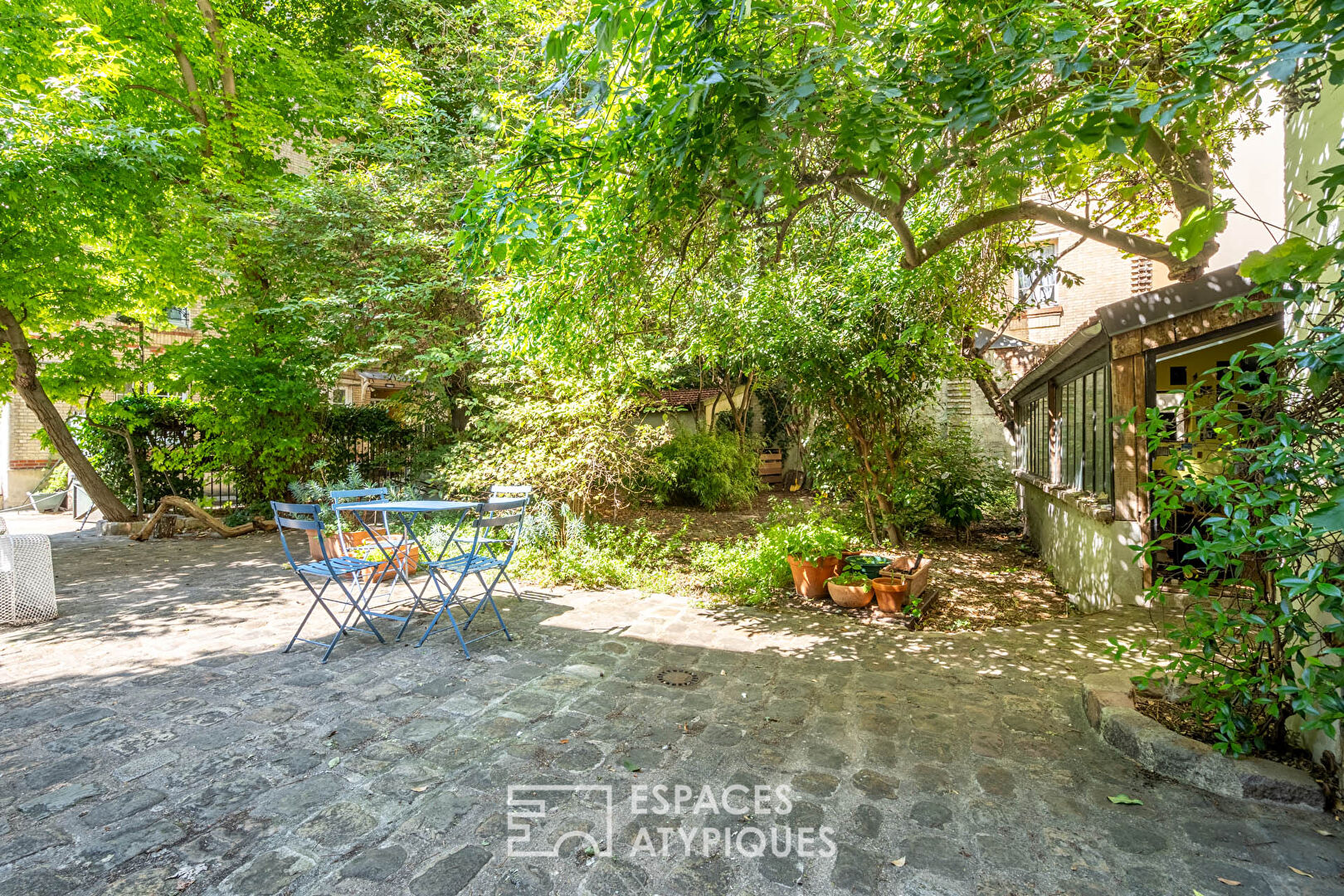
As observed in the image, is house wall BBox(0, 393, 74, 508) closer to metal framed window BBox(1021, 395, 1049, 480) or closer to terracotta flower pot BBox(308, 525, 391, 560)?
terracotta flower pot BBox(308, 525, 391, 560)

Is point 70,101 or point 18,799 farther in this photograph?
point 70,101

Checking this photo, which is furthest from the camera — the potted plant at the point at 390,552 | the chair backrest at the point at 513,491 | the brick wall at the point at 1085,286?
the brick wall at the point at 1085,286

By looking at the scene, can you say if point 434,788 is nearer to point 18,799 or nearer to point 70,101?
point 18,799

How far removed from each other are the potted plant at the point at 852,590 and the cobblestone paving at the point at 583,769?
0.80 metres

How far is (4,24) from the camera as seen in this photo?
8.38 meters

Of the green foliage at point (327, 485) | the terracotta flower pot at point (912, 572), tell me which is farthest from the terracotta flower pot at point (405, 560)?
the terracotta flower pot at point (912, 572)

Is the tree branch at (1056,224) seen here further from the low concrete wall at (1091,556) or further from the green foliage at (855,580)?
the green foliage at (855,580)

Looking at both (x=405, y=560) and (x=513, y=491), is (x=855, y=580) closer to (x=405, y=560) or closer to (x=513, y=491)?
(x=513, y=491)

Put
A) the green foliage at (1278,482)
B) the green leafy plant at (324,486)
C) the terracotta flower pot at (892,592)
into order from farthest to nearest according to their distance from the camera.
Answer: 1. the green leafy plant at (324,486)
2. the terracotta flower pot at (892,592)
3. the green foliage at (1278,482)

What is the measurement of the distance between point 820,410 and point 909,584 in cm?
259

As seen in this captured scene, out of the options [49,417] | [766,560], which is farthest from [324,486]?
[766,560]

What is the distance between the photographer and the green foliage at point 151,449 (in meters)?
10.6

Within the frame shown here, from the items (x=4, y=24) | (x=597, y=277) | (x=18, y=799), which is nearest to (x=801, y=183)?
(x=597, y=277)

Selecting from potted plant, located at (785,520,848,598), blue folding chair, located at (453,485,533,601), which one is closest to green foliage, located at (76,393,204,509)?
blue folding chair, located at (453,485,533,601)
